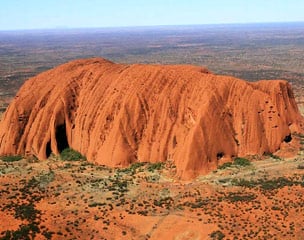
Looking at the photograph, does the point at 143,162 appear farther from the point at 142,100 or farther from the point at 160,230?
the point at 160,230

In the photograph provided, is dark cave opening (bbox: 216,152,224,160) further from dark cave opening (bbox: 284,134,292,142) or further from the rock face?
dark cave opening (bbox: 284,134,292,142)

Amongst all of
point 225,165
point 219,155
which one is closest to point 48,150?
point 219,155

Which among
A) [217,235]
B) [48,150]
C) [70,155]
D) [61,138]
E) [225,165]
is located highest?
[61,138]

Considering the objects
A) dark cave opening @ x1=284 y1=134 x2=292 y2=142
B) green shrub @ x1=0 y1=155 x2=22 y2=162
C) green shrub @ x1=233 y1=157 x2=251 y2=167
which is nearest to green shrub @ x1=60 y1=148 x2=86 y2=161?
green shrub @ x1=0 y1=155 x2=22 y2=162

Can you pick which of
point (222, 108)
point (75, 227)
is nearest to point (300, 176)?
point (222, 108)

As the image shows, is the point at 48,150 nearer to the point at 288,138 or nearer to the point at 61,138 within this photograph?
the point at 61,138

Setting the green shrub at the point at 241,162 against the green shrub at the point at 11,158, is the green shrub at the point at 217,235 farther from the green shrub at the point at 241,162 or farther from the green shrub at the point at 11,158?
the green shrub at the point at 11,158

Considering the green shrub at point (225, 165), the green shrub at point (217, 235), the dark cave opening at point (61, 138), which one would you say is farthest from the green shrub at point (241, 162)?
the dark cave opening at point (61, 138)
